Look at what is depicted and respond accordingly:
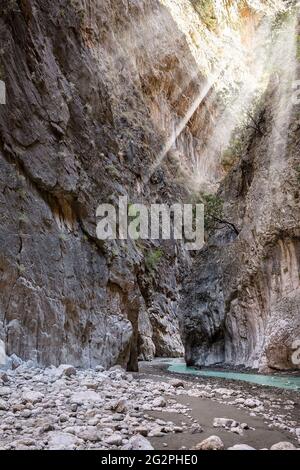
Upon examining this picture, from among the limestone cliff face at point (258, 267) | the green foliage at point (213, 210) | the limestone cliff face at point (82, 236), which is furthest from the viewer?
the green foliage at point (213, 210)

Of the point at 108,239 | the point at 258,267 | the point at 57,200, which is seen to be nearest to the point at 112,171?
the point at 108,239

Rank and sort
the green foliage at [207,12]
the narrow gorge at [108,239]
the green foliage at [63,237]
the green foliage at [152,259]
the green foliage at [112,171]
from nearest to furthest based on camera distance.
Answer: the narrow gorge at [108,239]
the green foliage at [63,237]
the green foliage at [112,171]
the green foliage at [152,259]
the green foliage at [207,12]

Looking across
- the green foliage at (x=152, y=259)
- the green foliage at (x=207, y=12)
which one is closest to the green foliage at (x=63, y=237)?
the green foliage at (x=152, y=259)

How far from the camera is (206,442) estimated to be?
4738mm

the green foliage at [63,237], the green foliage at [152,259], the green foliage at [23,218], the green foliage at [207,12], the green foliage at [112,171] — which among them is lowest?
the green foliage at [63,237]

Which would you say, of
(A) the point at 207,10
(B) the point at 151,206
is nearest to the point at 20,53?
(B) the point at 151,206

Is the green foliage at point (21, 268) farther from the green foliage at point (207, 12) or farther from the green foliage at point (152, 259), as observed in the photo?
the green foliage at point (207, 12)

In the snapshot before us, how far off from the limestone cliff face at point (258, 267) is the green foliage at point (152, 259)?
997 centimetres

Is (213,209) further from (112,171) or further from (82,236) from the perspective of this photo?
(82,236)

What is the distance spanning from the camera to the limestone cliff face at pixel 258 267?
688 inches

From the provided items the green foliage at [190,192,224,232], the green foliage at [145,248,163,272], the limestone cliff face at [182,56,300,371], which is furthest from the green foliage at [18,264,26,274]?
the green foliage at [145,248,163,272]

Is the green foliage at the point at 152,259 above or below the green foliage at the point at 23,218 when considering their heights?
above

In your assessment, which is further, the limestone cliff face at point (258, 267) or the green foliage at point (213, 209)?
the green foliage at point (213, 209)

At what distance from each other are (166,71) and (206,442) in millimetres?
48466
